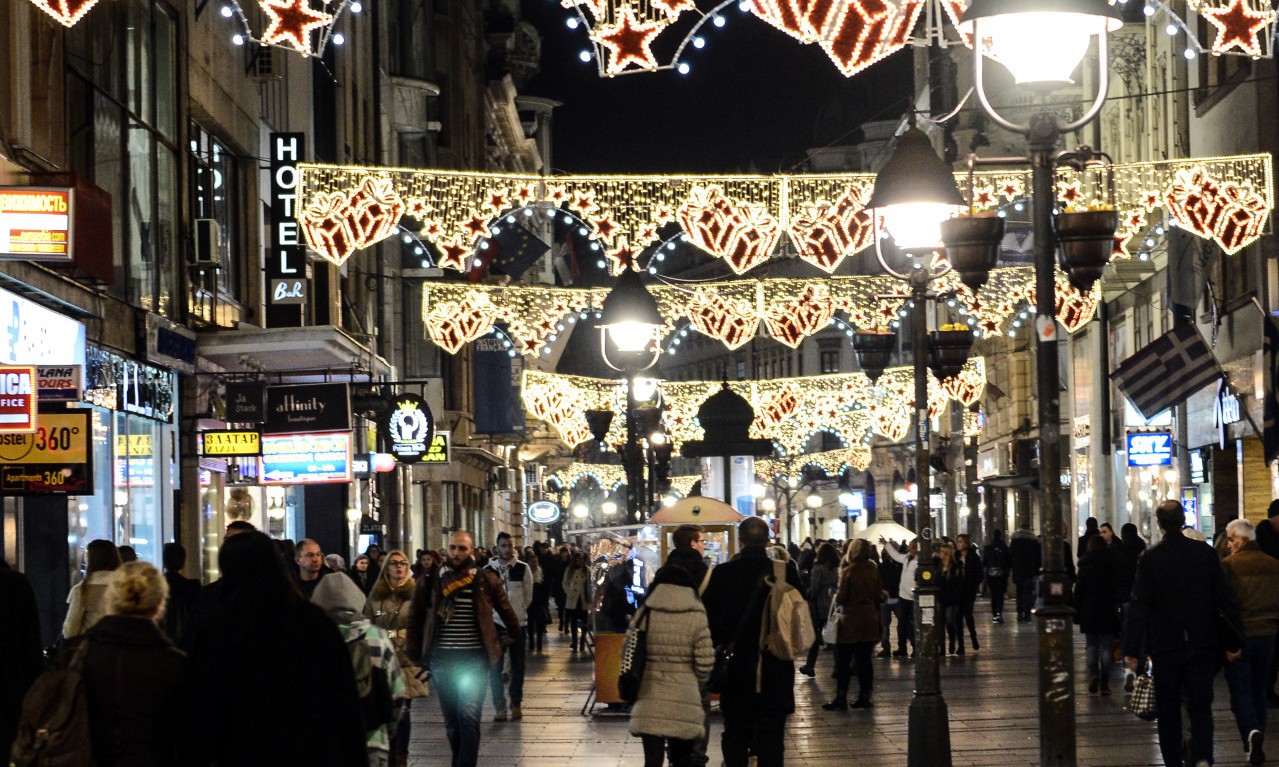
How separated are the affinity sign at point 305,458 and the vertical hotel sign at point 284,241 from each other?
279 centimetres

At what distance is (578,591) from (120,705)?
26.6 metres

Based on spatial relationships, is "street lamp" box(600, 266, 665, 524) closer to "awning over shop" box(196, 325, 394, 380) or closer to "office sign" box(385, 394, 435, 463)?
"awning over shop" box(196, 325, 394, 380)

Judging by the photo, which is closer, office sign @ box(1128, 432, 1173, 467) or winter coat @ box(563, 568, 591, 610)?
winter coat @ box(563, 568, 591, 610)

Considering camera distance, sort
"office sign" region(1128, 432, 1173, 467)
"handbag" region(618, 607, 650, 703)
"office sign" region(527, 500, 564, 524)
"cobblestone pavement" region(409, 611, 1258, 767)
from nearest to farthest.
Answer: "handbag" region(618, 607, 650, 703), "cobblestone pavement" region(409, 611, 1258, 767), "office sign" region(1128, 432, 1173, 467), "office sign" region(527, 500, 564, 524)

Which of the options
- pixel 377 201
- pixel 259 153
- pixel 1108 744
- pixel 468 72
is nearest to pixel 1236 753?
pixel 1108 744

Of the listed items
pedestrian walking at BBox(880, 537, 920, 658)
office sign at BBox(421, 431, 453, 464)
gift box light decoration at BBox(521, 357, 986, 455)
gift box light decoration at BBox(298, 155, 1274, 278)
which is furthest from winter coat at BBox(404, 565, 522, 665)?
gift box light decoration at BBox(521, 357, 986, 455)

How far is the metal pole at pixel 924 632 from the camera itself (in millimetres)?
13797

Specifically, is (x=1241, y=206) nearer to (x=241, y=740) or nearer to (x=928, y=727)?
(x=928, y=727)

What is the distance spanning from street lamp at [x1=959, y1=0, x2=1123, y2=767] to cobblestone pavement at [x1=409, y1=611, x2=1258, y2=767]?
158 inches

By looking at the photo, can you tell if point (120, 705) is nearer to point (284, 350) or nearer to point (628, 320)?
point (628, 320)

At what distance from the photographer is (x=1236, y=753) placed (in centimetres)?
1443

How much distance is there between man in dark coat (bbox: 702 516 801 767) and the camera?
11539 mm

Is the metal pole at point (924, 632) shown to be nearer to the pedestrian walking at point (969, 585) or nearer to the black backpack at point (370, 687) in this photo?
the black backpack at point (370, 687)

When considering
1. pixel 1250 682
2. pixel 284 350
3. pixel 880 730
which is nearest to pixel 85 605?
pixel 1250 682
